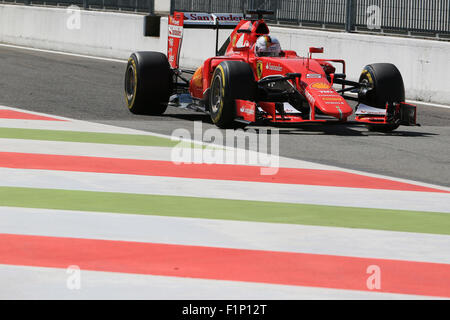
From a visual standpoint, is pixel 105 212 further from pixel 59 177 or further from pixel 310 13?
pixel 310 13

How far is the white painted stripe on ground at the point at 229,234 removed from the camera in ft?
22.4

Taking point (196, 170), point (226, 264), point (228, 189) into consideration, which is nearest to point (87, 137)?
point (196, 170)

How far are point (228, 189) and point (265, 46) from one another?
14.8 ft

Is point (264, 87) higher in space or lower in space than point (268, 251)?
higher

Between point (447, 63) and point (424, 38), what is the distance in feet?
6.01

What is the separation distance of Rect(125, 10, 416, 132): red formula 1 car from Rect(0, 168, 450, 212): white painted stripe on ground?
2984 millimetres

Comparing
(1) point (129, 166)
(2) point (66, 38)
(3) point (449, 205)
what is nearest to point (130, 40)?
(2) point (66, 38)

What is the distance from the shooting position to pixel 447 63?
1630cm

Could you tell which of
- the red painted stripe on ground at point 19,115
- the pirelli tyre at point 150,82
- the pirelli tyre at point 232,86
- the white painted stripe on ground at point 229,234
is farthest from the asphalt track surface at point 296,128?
the white painted stripe on ground at point 229,234

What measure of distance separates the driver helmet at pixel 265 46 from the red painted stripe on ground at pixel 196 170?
3.35 m

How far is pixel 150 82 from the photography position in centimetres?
1373

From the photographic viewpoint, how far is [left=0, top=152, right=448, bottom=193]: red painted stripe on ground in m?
9.37

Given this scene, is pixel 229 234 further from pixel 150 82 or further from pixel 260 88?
pixel 150 82
